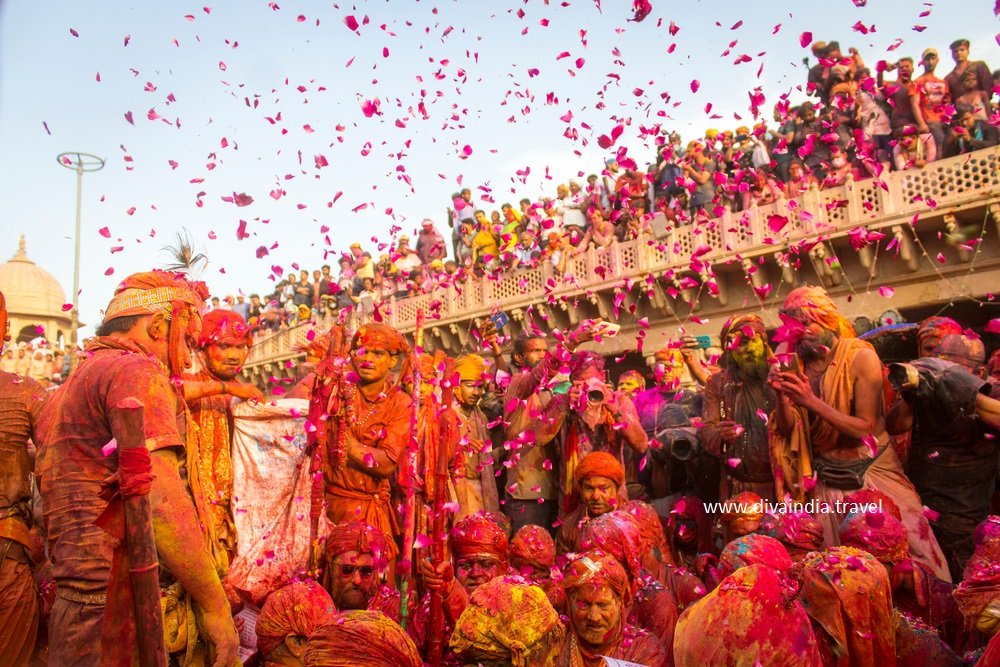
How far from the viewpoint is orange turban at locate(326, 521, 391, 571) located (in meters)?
4.28

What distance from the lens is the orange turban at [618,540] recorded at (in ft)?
13.3

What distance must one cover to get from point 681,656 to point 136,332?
216cm

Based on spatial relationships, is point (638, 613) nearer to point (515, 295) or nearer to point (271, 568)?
point (271, 568)

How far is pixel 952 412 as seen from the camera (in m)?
4.49

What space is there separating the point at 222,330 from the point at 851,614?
12.4ft

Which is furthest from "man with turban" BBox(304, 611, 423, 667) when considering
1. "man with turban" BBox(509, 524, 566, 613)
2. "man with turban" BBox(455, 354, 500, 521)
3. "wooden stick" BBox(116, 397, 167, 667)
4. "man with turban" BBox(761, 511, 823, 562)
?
"man with turban" BBox(455, 354, 500, 521)

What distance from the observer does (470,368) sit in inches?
268

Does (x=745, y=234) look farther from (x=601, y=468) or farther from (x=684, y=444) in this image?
(x=601, y=468)

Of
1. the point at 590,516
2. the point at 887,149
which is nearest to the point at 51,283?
the point at 887,149

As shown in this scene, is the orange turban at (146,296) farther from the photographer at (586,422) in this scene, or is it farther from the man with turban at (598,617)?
the photographer at (586,422)

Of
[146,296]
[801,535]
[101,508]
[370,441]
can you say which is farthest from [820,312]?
[101,508]

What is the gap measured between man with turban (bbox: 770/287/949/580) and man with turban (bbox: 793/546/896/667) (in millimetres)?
1660

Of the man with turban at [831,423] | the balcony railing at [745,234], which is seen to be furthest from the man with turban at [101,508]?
the balcony railing at [745,234]

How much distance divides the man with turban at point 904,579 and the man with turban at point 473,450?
9.11 ft
